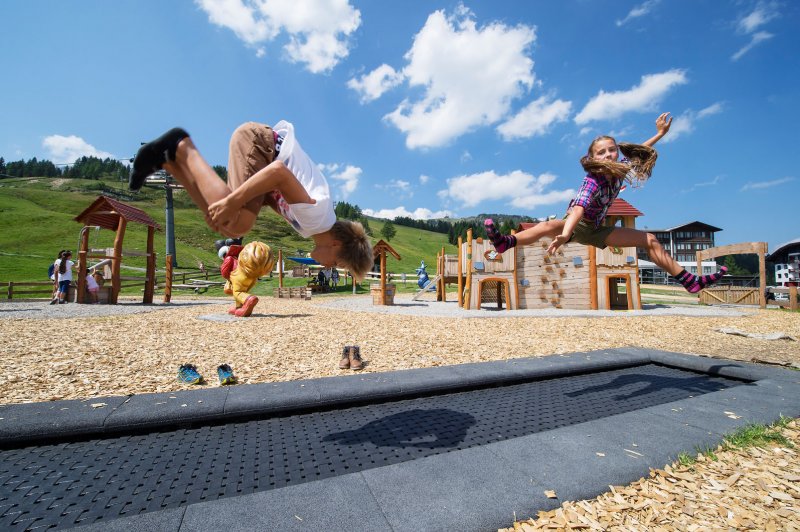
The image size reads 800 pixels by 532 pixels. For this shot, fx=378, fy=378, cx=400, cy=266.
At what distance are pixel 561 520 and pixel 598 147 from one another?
322cm

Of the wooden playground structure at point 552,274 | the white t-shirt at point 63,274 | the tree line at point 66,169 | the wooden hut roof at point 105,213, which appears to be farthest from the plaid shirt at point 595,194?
the tree line at point 66,169

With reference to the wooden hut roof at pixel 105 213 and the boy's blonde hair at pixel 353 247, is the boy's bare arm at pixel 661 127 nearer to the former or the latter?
the boy's blonde hair at pixel 353 247

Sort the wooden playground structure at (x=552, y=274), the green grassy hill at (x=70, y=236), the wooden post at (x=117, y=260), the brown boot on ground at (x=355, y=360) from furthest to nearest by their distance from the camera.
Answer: the green grassy hill at (x=70, y=236), the wooden playground structure at (x=552, y=274), the wooden post at (x=117, y=260), the brown boot on ground at (x=355, y=360)

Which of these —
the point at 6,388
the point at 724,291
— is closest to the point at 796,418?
the point at 6,388

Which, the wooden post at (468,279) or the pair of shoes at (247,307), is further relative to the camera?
the wooden post at (468,279)

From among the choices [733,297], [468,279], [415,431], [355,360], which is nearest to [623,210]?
[733,297]

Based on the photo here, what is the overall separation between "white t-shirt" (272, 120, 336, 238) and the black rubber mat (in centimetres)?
146

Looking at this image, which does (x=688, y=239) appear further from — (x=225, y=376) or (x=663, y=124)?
(x=225, y=376)

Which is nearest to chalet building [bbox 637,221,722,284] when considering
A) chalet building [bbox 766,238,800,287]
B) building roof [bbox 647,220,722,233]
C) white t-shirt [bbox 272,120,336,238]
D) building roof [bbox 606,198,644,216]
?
building roof [bbox 647,220,722,233]

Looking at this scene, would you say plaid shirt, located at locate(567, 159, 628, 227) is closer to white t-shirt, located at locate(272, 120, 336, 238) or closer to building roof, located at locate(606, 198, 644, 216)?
white t-shirt, located at locate(272, 120, 336, 238)

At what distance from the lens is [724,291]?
656 inches

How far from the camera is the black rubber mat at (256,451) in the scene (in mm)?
1963

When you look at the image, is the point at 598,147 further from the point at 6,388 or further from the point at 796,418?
the point at 6,388

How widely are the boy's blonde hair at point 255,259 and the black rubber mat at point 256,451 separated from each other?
22.4 ft
